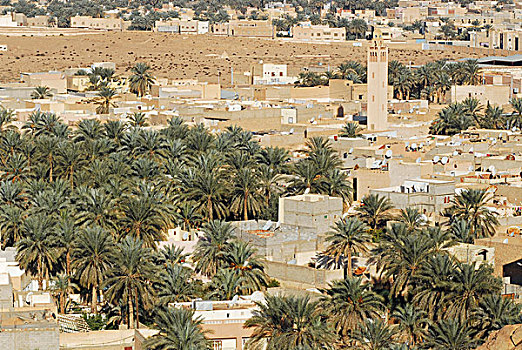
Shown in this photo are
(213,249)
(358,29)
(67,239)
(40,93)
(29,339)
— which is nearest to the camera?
(29,339)

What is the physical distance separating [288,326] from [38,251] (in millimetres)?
10203

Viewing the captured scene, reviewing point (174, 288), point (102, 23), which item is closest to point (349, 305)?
point (174, 288)

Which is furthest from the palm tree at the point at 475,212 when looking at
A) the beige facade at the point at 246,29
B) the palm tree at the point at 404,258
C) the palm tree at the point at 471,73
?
the beige facade at the point at 246,29

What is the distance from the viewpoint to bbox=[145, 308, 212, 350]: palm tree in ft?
95.6

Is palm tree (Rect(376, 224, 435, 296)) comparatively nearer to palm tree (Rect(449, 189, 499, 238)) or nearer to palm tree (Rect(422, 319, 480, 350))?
palm tree (Rect(422, 319, 480, 350))

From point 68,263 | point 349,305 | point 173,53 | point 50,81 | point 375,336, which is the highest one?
point 50,81

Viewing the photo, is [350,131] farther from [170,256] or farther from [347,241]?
[170,256]

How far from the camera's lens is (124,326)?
34.2 metres

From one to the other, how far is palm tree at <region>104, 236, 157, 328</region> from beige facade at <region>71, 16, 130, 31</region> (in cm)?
11172

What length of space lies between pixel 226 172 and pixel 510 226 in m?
10.6

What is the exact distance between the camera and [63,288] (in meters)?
35.9

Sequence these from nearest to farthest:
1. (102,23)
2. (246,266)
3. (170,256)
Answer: (246,266) < (170,256) < (102,23)

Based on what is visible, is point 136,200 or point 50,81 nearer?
point 136,200

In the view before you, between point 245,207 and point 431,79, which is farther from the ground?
point 431,79
